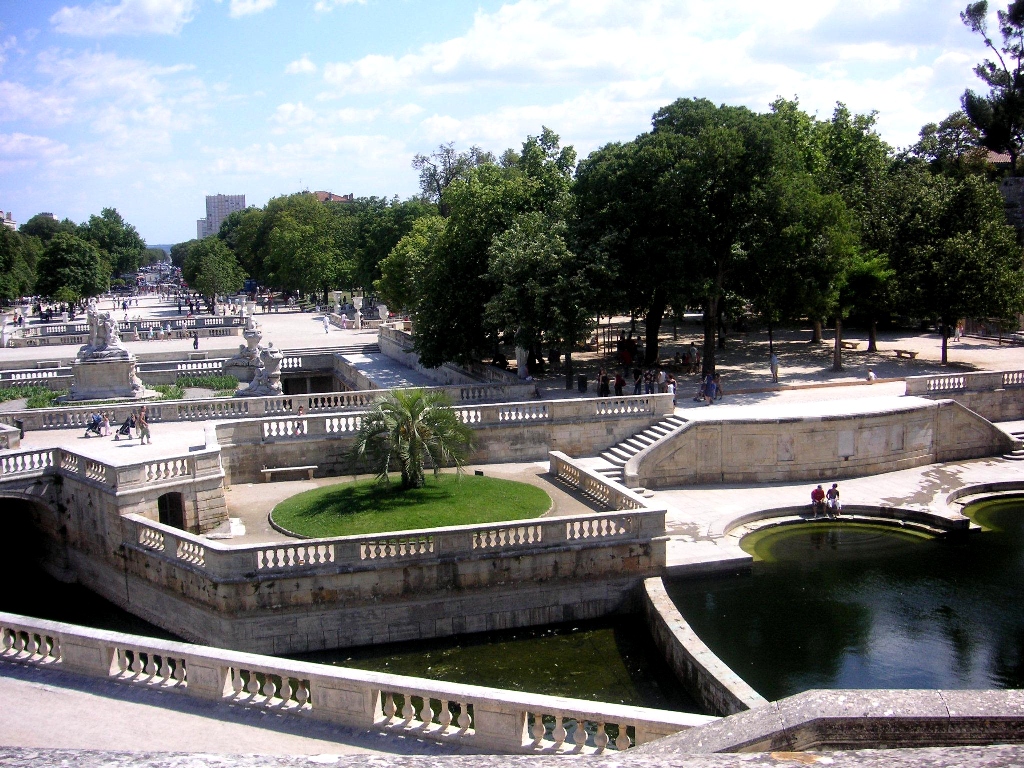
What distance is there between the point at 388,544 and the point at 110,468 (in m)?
6.17

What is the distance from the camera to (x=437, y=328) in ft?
116

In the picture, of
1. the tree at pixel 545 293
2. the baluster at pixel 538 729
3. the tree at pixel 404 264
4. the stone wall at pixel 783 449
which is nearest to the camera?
the baluster at pixel 538 729

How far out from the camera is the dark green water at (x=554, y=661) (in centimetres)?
1564

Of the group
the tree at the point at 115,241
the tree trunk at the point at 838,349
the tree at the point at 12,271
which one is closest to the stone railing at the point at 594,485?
the tree trunk at the point at 838,349

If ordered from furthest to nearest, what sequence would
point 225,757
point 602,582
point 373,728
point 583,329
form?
point 583,329 → point 602,582 → point 373,728 → point 225,757

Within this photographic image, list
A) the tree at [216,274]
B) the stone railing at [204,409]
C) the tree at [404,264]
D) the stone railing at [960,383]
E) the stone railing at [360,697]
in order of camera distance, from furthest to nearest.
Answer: the tree at [216,274] < the tree at [404,264] < the stone railing at [960,383] < the stone railing at [204,409] < the stone railing at [360,697]

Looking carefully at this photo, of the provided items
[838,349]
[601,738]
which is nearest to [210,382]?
[838,349]

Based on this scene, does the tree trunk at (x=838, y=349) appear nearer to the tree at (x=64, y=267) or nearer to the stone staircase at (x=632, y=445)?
the stone staircase at (x=632, y=445)

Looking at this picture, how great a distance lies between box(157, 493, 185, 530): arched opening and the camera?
2005 cm

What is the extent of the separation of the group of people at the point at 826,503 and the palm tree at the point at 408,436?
29.5 ft

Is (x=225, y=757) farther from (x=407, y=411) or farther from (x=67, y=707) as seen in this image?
(x=407, y=411)

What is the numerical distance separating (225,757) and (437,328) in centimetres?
2984

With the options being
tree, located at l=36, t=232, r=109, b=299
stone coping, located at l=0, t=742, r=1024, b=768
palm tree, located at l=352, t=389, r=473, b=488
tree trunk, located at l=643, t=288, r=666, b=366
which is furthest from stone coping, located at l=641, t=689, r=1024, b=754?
tree, located at l=36, t=232, r=109, b=299

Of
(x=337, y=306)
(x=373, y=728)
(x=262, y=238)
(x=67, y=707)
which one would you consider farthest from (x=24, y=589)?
(x=262, y=238)
